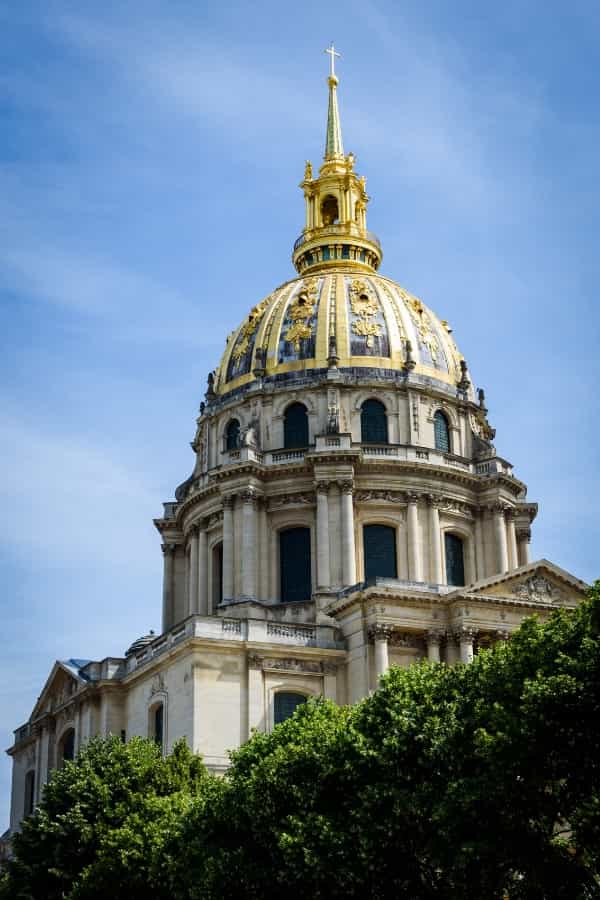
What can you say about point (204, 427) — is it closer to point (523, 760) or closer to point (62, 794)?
point (62, 794)

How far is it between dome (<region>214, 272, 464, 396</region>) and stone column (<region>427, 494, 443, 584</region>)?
802 cm

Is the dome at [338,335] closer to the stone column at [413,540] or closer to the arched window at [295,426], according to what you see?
the arched window at [295,426]

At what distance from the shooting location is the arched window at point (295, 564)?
2739 inches

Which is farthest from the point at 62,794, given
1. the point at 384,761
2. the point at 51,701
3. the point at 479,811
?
the point at 51,701

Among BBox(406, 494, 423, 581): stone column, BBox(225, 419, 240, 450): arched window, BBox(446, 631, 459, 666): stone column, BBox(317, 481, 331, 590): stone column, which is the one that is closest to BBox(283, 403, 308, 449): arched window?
BBox(225, 419, 240, 450): arched window

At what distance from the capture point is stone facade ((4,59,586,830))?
59094 mm

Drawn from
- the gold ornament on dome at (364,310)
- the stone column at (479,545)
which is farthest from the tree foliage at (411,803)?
the gold ornament on dome at (364,310)

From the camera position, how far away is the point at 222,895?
38.4 m

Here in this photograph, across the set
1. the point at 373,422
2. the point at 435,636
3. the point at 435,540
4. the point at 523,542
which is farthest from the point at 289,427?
the point at 435,636

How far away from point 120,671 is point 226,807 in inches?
1044

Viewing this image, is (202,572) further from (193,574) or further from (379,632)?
(379,632)

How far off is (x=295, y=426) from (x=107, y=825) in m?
31.4

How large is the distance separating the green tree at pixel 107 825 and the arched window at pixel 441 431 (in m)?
30.1

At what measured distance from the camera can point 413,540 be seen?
69.7m
